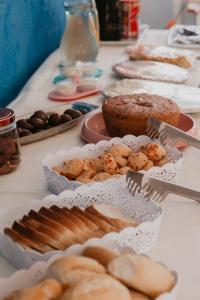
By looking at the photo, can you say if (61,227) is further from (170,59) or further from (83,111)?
(170,59)

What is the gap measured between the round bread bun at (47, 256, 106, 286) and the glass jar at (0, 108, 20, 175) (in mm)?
417

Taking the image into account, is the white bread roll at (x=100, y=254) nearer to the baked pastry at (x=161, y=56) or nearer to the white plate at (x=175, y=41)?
the baked pastry at (x=161, y=56)

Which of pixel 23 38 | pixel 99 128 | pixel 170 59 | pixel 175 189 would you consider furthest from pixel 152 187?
pixel 23 38

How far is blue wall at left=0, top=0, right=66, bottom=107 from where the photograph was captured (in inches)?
61.3

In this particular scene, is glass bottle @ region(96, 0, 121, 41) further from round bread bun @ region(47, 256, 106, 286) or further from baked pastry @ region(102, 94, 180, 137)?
round bread bun @ region(47, 256, 106, 286)

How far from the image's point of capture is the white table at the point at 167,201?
68cm

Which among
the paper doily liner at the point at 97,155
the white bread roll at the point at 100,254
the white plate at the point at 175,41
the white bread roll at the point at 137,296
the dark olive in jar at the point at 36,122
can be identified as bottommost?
the white plate at the point at 175,41

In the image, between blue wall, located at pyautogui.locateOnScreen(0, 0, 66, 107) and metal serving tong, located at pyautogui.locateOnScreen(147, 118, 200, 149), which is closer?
metal serving tong, located at pyautogui.locateOnScreen(147, 118, 200, 149)

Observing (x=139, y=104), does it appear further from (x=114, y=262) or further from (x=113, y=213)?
(x=114, y=262)

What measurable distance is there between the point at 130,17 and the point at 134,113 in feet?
3.46

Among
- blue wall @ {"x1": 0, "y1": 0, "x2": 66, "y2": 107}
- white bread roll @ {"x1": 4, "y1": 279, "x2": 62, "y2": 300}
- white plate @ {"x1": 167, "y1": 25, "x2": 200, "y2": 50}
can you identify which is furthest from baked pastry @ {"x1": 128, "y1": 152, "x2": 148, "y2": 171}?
white plate @ {"x1": 167, "y1": 25, "x2": 200, "y2": 50}

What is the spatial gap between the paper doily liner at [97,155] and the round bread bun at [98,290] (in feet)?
0.92

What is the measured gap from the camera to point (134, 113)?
104 cm

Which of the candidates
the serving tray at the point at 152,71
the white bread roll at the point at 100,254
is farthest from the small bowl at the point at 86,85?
the white bread roll at the point at 100,254
